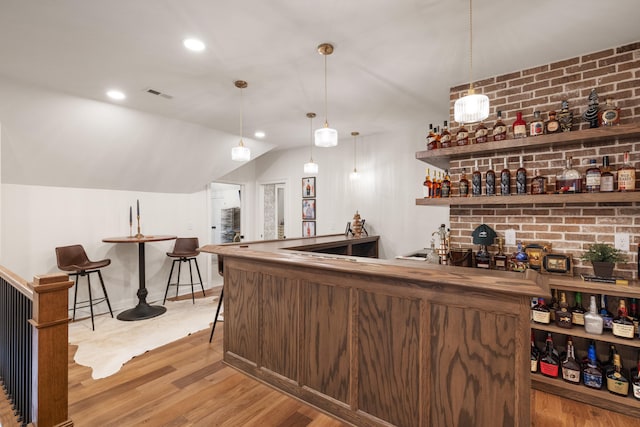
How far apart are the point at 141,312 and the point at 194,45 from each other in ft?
11.0

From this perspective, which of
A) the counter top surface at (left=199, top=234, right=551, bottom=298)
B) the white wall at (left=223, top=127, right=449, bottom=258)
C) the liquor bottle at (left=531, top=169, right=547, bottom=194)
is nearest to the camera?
the counter top surface at (left=199, top=234, right=551, bottom=298)

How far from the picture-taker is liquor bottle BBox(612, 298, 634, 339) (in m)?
2.07

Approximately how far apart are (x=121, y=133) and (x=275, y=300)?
3.03 metres

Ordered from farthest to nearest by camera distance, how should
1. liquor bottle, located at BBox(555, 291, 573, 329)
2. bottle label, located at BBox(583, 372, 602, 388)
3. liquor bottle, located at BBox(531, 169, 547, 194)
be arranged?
liquor bottle, located at BBox(531, 169, 547, 194) < liquor bottle, located at BBox(555, 291, 573, 329) < bottle label, located at BBox(583, 372, 602, 388)

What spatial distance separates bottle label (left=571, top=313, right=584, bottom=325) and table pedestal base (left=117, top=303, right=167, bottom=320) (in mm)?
4342

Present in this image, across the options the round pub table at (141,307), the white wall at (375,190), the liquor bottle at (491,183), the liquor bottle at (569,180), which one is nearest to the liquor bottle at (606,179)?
the liquor bottle at (569,180)

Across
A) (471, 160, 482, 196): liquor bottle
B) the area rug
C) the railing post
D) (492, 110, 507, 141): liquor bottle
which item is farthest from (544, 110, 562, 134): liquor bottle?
the area rug

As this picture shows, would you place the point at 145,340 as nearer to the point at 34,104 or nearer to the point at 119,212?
the point at 119,212

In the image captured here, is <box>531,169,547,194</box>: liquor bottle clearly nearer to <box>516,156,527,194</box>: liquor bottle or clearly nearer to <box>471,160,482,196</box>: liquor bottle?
<box>516,156,527,194</box>: liquor bottle

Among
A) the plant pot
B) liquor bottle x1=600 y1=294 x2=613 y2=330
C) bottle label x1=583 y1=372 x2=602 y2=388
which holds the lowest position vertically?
bottle label x1=583 y1=372 x2=602 y2=388

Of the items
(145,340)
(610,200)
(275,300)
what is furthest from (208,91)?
(610,200)

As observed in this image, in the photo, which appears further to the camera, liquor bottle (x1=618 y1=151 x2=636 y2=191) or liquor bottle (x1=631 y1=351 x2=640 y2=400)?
liquor bottle (x1=618 y1=151 x2=636 y2=191)

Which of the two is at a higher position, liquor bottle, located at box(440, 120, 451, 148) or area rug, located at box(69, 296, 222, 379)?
liquor bottle, located at box(440, 120, 451, 148)

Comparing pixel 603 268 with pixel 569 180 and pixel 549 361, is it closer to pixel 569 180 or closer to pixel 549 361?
pixel 569 180
